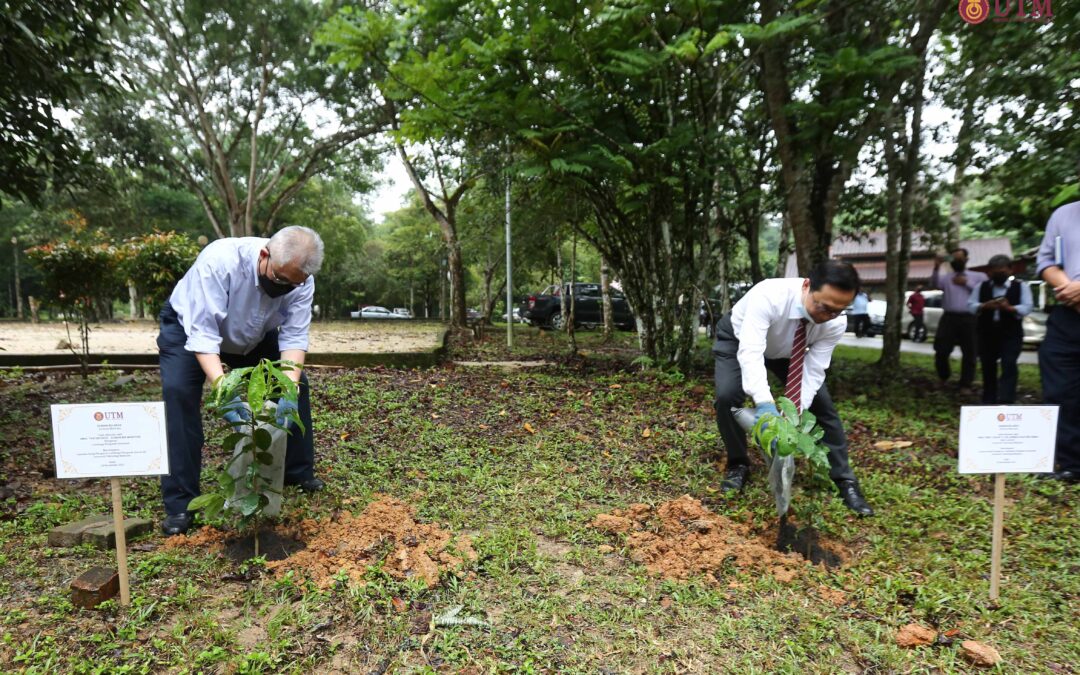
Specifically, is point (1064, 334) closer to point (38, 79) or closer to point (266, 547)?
point (266, 547)

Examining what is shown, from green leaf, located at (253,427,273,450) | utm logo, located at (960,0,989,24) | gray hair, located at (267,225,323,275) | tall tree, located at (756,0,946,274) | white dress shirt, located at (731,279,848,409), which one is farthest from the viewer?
utm logo, located at (960,0,989,24)

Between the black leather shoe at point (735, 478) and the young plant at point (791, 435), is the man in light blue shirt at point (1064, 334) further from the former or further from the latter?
the young plant at point (791, 435)

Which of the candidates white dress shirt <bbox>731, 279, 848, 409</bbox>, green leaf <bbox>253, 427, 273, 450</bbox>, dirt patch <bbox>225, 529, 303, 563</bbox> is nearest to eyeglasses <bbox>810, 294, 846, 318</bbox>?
white dress shirt <bbox>731, 279, 848, 409</bbox>

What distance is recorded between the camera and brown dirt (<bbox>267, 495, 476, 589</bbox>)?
104 inches

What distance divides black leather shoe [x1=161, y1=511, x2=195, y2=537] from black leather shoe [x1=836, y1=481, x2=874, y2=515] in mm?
3621

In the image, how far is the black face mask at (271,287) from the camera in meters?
2.80

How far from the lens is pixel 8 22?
12.0 ft

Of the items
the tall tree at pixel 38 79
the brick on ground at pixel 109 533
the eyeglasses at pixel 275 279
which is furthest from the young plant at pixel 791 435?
the tall tree at pixel 38 79

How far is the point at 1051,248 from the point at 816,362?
1.94m

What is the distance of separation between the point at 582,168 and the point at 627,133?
1.25m

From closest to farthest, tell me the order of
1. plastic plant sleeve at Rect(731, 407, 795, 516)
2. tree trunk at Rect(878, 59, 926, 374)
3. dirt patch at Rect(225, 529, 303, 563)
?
dirt patch at Rect(225, 529, 303, 563)
plastic plant sleeve at Rect(731, 407, 795, 516)
tree trunk at Rect(878, 59, 926, 374)

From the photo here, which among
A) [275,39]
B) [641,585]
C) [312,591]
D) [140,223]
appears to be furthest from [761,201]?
[140,223]

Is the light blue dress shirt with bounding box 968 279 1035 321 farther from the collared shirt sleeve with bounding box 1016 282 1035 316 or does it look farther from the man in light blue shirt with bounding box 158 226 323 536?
the man in light blue shirt with bounding box 158 226 323 536

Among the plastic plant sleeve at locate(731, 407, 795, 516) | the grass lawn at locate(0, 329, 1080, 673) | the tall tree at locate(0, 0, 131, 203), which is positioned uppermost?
the tall tree at locate(0, 0, 131, 203)
